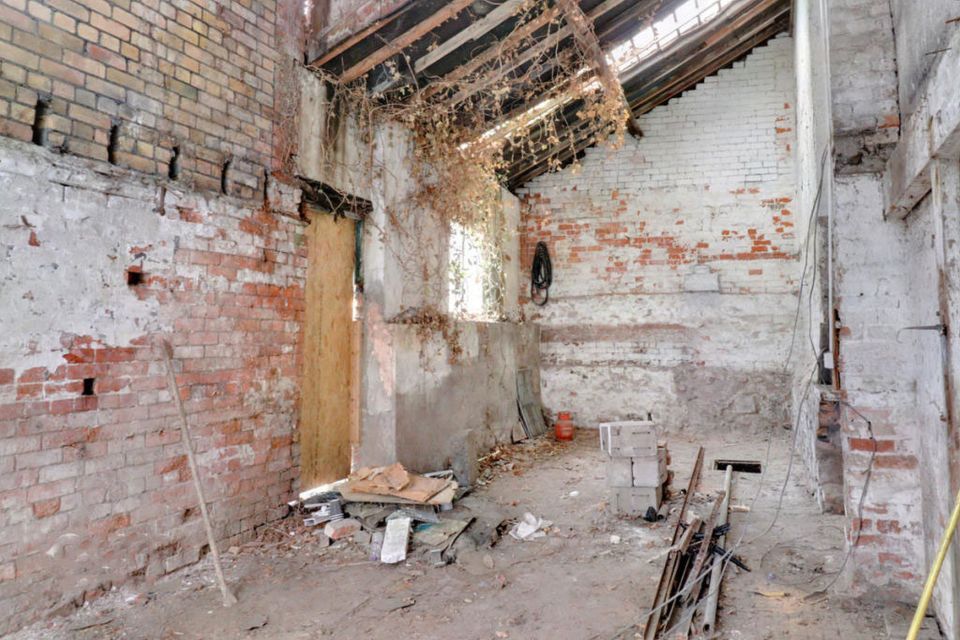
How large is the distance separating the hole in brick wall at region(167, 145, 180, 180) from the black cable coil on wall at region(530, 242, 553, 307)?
6.03 m

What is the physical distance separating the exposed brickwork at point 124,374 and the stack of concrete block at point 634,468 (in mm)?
2659

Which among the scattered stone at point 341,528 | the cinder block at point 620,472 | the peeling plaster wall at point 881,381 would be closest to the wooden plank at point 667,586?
the cinder block at point 620,472

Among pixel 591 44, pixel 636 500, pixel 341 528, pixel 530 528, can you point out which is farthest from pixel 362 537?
pixel 591 44

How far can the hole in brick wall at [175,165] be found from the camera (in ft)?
11.7

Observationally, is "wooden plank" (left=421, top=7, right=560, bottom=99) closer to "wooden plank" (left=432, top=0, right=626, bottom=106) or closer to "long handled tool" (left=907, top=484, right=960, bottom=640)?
"wooden plank" (left=432, top=0, right=626, bottom=106)

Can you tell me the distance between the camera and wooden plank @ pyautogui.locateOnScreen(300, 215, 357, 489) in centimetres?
468

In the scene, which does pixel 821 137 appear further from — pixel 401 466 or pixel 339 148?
pixel 401 466

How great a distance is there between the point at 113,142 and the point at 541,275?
6.46m

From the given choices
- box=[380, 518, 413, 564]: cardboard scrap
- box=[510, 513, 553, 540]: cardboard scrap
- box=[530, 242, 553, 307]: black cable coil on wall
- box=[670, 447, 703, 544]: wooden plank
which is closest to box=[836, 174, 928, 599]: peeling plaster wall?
box=[670, 447, 703, 544]: wooden plank

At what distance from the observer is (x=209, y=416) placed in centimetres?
376

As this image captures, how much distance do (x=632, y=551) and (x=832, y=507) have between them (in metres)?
1.99

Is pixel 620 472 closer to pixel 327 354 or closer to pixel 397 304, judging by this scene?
pixel 397 304

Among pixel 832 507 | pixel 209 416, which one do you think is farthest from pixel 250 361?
pixel 832 507

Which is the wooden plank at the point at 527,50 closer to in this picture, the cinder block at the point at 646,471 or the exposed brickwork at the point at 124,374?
the exposed brickwork at the point at 124,374
